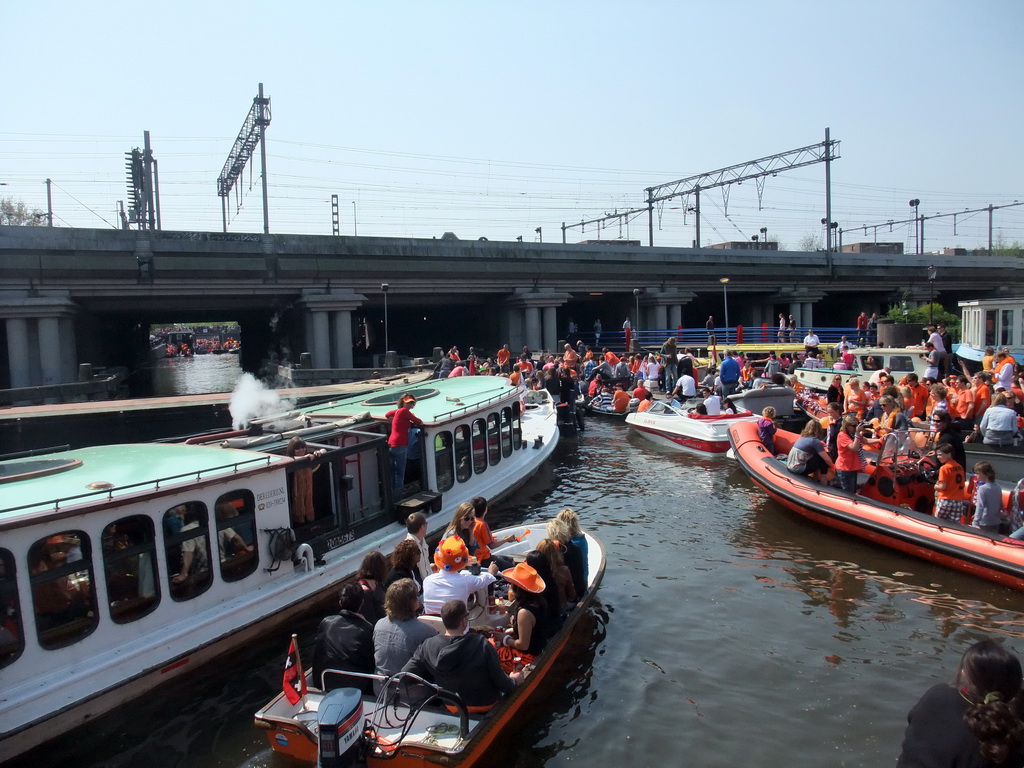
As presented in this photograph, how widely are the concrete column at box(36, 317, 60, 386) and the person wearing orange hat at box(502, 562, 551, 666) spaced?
91.6ft

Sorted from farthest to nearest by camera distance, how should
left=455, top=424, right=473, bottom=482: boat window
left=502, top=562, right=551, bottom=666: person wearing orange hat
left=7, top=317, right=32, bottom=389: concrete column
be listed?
left=7, top=317, right=32, bottom=389: concrete column → left=455, top=424, right=473, bottom=482: boat window → left=502, top=562, right=551, bottom=666: person wearing orange hat

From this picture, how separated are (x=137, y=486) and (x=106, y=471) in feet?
3.25

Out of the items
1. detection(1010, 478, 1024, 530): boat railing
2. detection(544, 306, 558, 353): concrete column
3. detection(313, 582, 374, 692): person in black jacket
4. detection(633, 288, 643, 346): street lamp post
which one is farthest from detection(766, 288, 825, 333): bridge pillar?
detection(313, 582, 374, 692): person in black jacket

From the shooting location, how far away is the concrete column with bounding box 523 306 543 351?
132ft

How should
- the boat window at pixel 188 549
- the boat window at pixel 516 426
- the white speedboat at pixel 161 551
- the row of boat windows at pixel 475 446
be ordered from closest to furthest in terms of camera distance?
the white speedboat at pixel 161 551 < the boat window at pixel 188 549 < the row of boat windows at pixel 475 446 < the boat window at pixel 516 426

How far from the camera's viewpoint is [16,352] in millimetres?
28234

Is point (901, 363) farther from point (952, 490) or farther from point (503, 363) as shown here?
point (503, 363)

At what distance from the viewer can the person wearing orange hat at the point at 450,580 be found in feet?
22.9

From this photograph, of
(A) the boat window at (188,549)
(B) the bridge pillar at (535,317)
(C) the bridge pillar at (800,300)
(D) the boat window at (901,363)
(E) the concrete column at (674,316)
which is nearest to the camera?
(A) the boat window at (188,549)

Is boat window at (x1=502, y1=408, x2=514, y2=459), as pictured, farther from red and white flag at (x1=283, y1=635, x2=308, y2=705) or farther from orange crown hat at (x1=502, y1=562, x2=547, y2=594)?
red and white flag at (x1=283, y1=635, x2=308, y2=705)

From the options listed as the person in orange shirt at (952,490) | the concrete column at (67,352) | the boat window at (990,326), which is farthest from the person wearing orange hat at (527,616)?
the concrete column at (67,352)

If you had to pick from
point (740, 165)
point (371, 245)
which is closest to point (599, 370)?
point (371, 245)

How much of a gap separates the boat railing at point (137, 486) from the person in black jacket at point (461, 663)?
3281 millimetres

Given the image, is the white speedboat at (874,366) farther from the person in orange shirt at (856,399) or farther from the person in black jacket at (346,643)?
the person in black jacket at (346,643)
